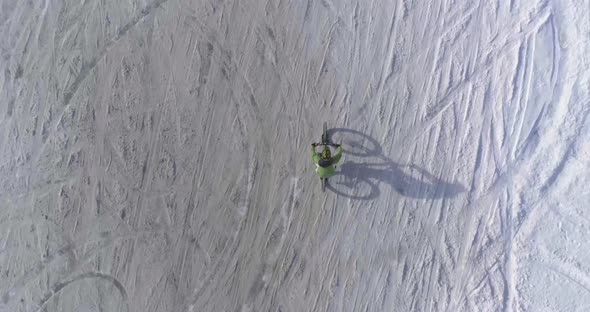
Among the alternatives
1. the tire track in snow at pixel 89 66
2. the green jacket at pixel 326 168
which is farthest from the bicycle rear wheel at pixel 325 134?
the tire track in snow at pixel 89 66

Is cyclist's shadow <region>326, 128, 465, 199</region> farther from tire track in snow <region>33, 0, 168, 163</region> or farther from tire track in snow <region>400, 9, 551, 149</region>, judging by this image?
tire track in snow <region>33, 0, 168, 163</region>

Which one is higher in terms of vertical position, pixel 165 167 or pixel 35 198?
pixel 165 167

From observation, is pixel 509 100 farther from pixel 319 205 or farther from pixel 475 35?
pixel 319 205

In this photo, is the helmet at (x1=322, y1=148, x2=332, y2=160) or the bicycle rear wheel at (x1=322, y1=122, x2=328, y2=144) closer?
the helmet at (x1=322, y1=148, x2=332, y2=160)

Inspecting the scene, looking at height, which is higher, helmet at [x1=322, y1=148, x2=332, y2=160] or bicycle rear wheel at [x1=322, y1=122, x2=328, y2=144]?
bicycle rear wheel at [x1=322, y1=122, x2=328, y2=144]

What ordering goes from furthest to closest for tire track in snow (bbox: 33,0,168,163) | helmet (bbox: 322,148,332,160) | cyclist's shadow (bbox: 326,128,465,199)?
tire track in snow (bbox: 33,0,168,163), cyclist's shadow (bbox: 326,128,465,199), helmet (bbox: 322,148,332,160)

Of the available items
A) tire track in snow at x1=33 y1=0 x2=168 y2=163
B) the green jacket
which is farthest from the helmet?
tire track in snow at x1=33 y1=0 x2=168 y2=163

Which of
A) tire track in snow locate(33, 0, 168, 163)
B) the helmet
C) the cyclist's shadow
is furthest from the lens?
tire track in snow locate(33, 0, 168, 163)

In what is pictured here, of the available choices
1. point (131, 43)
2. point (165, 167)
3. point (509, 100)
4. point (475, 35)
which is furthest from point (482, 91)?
point (131, 43)
